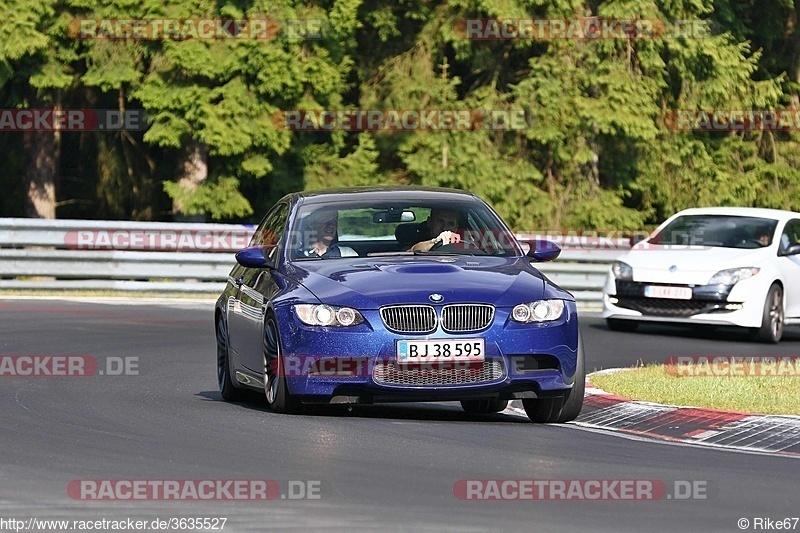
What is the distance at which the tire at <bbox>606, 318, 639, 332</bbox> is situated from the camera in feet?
65.5

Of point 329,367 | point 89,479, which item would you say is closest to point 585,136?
point 329,367

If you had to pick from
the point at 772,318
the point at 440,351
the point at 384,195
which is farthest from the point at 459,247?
the point at 772,318

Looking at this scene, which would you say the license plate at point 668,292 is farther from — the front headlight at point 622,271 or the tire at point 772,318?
the tire at point 772,318

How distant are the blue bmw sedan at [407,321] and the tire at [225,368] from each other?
26.9 inches

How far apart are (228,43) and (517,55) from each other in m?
7.59

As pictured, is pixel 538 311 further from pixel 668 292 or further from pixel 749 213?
pixel 749 213

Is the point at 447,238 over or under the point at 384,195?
under

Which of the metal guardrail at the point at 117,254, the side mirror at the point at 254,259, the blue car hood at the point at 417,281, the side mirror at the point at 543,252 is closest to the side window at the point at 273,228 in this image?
the side mirror at the point at 254,259

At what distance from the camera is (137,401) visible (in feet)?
38.4

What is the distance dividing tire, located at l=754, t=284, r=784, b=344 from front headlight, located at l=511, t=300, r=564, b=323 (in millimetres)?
8866

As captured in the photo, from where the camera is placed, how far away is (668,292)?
61.6ft

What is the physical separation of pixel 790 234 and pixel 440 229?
31.5 feet

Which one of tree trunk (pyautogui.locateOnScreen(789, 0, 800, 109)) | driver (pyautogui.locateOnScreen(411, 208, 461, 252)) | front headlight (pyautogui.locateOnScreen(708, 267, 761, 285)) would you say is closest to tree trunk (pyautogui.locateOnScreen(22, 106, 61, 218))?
tree trunk (pyautogui.locateOnScreen(789, 0, 800, 109))

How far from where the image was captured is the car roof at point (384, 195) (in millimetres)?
11602
